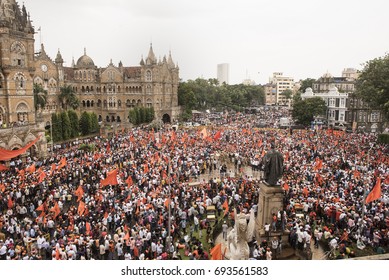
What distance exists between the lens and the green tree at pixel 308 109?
58812mm

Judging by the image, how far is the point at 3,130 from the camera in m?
29.8

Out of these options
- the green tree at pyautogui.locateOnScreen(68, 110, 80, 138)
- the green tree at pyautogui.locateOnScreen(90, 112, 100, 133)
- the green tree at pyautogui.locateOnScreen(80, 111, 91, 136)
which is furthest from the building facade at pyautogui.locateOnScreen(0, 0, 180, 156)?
the green tree at pyautogui.locateOnScreen(90, 112, 100, 133)

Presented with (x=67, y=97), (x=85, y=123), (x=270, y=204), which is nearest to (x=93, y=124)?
(x=85, y=123)

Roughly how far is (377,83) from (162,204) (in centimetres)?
3158

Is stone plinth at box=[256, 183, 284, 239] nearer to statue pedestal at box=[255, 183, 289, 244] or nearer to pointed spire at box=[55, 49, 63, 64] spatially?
statue pedestal at box=[255, 183, 289, 244]

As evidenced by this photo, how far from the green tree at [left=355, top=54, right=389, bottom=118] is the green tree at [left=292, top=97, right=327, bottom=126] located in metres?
18.5

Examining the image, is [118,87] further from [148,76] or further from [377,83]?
[377,83]

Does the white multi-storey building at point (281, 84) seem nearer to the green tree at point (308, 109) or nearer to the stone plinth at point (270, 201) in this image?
the green tree at point (308, 109)

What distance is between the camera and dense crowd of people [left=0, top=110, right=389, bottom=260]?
1409cm

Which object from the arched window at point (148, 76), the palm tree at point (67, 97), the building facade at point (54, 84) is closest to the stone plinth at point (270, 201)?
the building facade at point (54, 84)

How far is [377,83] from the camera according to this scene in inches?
1492

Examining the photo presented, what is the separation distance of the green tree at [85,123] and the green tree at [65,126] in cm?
395
